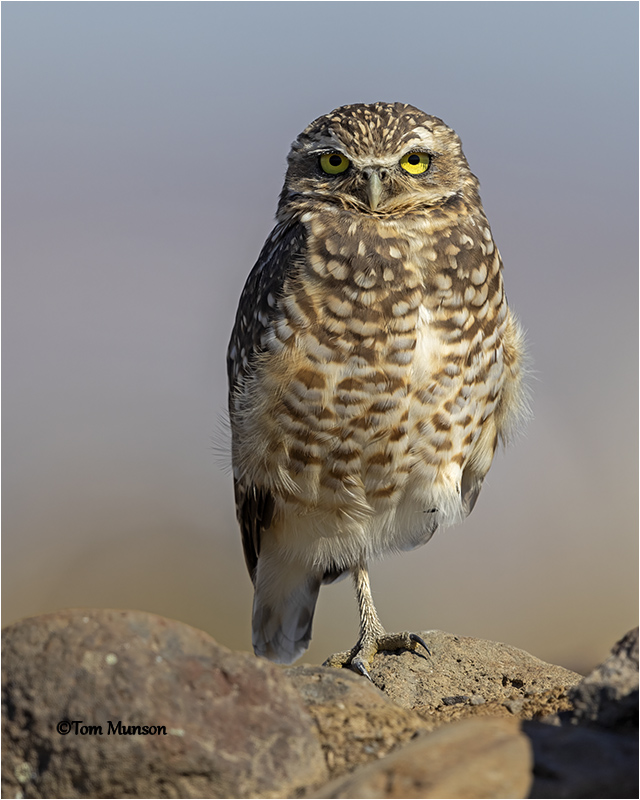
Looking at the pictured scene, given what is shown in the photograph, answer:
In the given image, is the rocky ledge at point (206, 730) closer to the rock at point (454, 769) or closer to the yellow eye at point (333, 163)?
the rock at point (454, 769)

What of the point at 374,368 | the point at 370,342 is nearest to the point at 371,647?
the point at 374,368

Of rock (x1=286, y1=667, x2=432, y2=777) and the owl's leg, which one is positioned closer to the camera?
rock (x1=286, y1=667, x2=432, y2=777)

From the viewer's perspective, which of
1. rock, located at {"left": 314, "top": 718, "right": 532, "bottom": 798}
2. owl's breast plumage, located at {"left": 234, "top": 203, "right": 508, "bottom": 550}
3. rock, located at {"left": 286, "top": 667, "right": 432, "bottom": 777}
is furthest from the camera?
owl's breast plumage, located at {"left": 234, "top": 203, "right": 508, "bottom": 550}

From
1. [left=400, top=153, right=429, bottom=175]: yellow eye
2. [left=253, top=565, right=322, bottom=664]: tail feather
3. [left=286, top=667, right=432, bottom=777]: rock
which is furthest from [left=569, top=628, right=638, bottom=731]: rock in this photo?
[left=253, top=565, right=322, bottom=664]: tail feather

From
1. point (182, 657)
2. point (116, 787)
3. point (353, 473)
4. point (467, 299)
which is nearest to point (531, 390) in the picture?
point (467, 299)

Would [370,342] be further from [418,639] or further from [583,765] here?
[583,765]

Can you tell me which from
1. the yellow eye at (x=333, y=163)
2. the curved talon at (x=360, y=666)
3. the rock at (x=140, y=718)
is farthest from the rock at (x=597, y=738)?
the yellow eye at (x=333, y=163)

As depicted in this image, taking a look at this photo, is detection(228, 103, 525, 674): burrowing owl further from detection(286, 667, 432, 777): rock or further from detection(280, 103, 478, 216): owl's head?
detection(286, 667, 432, 777): rock

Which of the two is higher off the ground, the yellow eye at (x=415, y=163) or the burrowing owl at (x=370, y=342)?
the yellow eye at (x=415, y=163)
